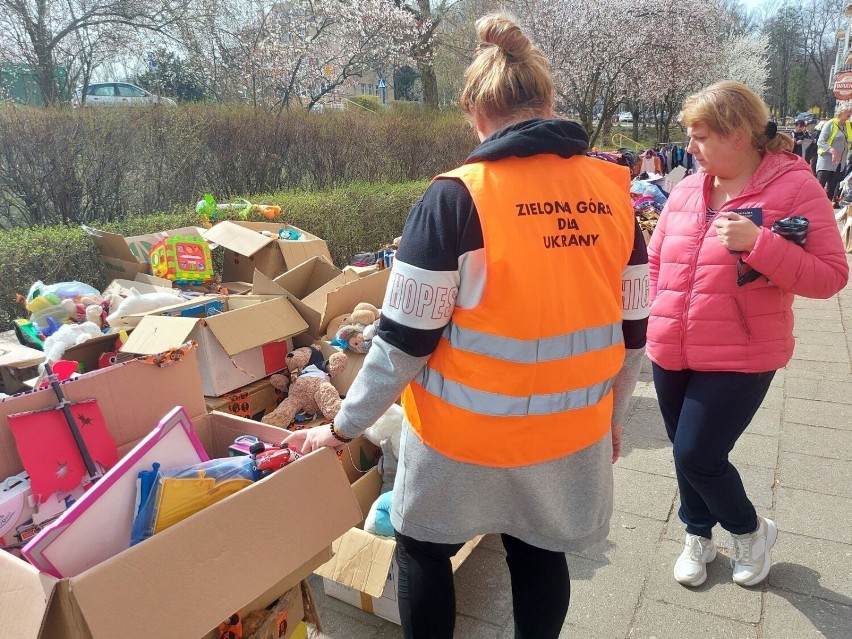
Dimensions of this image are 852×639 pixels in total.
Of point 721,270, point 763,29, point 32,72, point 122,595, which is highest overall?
point 763,29

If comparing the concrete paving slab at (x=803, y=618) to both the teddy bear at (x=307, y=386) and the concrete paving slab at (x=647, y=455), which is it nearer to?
the concrete paving slab at (x=647, y=455)

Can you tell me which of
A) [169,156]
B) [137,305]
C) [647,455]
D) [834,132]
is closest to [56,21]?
[169,156]

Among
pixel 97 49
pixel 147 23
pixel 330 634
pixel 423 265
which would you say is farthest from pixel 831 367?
pixel 97 49

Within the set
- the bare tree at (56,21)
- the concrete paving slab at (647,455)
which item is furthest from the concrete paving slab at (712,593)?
the bare tree at (56,21)

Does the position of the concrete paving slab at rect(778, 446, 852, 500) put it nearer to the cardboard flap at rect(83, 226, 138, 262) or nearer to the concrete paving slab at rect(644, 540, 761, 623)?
the concrete paving slab at rect(644, 540, 761, 623)

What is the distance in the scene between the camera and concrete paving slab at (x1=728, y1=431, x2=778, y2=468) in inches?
130

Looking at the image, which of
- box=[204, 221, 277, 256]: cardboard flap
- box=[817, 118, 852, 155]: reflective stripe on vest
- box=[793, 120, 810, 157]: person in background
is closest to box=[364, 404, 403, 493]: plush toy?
box=[204, 221, 277, 256]: cardboard flap

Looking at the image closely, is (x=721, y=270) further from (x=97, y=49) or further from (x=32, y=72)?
(x=97, y=49)

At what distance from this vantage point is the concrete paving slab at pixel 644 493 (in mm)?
2924

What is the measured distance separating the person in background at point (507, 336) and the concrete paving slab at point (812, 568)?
1357mm

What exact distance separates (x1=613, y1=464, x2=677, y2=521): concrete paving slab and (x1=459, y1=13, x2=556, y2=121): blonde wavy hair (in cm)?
217

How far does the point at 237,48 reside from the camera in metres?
12.2

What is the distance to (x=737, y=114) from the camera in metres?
2.03

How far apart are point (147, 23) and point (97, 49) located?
1.34m
